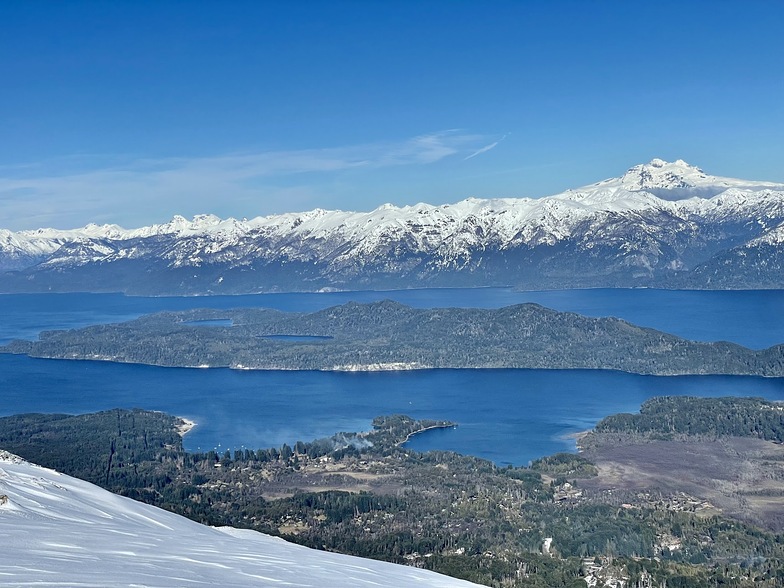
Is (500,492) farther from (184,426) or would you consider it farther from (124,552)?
(124,552)

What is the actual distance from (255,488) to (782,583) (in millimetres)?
47737

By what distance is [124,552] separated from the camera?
1989 cm

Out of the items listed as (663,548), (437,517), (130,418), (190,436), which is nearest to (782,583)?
(663,548)

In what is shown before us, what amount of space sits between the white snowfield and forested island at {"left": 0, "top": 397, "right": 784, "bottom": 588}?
1357 inches

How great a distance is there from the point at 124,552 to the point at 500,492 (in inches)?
2745

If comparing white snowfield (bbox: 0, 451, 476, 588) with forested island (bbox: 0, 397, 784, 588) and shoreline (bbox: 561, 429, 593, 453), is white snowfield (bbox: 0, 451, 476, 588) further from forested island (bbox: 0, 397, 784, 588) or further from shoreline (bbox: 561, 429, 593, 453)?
shoreline (bbox: 561, 429, 593, 453)

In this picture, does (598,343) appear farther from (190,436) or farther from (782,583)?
(782,583)

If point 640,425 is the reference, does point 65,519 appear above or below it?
above

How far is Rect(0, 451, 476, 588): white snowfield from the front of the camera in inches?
672

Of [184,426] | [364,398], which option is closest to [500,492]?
[184,426]

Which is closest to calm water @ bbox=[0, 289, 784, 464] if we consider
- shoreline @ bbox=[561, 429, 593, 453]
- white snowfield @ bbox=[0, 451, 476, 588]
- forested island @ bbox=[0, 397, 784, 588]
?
shoreline @ bbox=[561, 429, 593, 453]

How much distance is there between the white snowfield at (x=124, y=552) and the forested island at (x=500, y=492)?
34460 millimetres

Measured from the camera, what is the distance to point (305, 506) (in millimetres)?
80938

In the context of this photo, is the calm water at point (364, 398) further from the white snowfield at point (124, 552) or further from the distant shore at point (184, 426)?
the white snowfield at point (124, 552)
